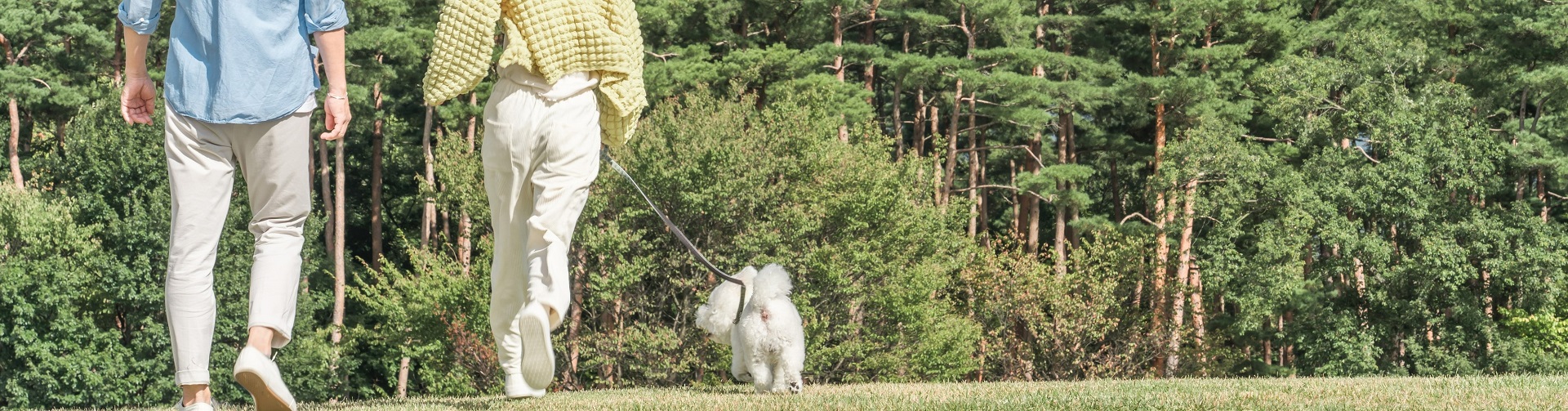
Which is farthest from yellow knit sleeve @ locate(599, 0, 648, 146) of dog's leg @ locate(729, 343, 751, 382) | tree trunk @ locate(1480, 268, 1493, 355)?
tree trunk @ locate(1480, 268, 1493, 355)

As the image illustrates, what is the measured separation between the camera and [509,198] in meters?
6.31

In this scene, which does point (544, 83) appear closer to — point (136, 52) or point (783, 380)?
point (136, 52)

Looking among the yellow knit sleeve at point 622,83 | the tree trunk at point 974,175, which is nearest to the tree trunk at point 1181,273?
the tree trunk at point 974,175

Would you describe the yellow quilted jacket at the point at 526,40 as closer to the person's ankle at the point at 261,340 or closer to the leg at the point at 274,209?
the leg at the point at 274,209

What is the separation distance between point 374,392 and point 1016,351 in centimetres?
1568

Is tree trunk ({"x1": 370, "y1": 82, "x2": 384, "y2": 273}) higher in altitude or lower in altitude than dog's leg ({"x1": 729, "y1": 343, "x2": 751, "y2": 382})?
lower

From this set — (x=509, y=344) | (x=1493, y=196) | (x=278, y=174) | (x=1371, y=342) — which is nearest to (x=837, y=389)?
(x=509, y=344)

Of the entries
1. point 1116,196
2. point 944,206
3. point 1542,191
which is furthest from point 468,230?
point 1542,191

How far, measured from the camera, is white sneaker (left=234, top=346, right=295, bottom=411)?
193 inches

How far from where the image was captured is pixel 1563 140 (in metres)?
30.8

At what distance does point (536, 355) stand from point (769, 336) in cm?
247

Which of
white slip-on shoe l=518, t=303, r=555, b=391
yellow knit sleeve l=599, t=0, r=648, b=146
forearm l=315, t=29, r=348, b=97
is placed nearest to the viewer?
forearm l=315, t=29, r=348, b=97

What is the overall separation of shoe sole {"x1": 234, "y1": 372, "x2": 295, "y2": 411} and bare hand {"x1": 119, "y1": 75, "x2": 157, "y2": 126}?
105 centimetres

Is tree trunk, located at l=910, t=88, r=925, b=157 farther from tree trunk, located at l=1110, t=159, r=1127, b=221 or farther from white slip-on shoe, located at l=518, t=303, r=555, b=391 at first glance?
white slip-on shoe, located at l=518, t=303, r=555, b=391
